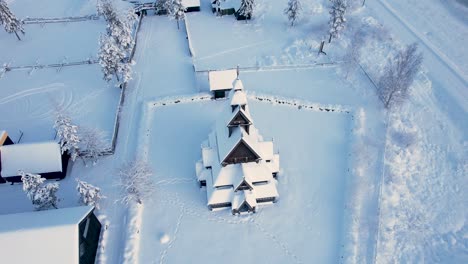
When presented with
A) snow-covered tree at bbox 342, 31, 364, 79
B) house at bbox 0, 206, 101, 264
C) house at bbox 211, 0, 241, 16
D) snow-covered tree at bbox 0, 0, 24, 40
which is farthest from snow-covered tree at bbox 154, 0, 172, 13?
house at bbox 0, 206, 101, 264

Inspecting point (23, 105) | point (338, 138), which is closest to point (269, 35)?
point (338, 138)

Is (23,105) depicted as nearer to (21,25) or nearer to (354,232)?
(21,25)

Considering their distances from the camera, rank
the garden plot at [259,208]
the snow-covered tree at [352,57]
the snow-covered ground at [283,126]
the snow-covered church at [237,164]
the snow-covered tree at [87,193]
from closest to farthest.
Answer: the snow-covered church at [237,164] < the snow-covered tree at [87,193] < the garden plot at [259,208] < the snow-covered ground at [283,126] < the snow-covered tree at [352,57]

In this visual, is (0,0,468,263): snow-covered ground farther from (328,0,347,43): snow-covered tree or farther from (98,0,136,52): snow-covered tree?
(328,0,347,43): snow-covered tree

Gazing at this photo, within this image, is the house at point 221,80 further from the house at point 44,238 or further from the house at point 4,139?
the house at point 4,139

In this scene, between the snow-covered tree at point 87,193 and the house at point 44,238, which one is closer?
the house at point 44,238

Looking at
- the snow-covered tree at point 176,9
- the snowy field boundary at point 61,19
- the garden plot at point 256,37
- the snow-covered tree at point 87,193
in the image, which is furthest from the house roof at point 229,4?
the snow-covered tree at point 87,193

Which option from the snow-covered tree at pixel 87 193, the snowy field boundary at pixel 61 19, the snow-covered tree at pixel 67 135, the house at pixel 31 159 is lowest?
the snow-covered tree at pixel 87 193
